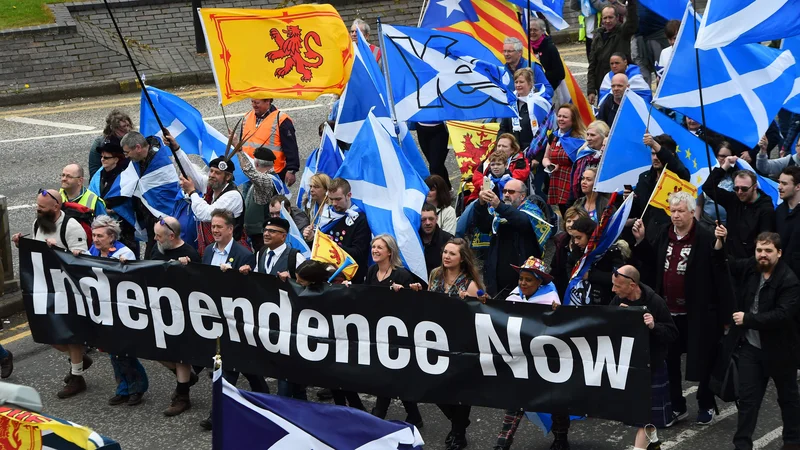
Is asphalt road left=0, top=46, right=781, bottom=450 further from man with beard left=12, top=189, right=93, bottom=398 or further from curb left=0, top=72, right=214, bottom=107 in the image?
curb left=0, top=72, right=214, bottom=107

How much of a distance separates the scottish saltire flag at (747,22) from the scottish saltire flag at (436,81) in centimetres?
291

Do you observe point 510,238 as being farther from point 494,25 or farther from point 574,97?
point 494,25

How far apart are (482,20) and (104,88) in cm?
757

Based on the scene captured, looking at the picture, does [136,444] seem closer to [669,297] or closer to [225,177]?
[225,177]

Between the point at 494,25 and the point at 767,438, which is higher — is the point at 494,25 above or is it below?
above

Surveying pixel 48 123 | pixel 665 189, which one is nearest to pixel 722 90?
pixel 665 189

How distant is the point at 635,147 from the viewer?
10.6 meters

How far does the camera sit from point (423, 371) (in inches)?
337

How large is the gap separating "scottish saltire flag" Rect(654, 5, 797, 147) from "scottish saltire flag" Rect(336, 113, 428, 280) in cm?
212

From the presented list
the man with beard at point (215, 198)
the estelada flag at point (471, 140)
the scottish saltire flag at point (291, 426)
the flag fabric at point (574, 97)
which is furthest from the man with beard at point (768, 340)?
the flag fabric at point (574, 97)

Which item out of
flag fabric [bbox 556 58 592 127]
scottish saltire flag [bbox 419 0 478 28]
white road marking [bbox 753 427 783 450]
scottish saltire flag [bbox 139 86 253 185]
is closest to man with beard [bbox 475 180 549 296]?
white road marking [bbox 753 427 783 450]

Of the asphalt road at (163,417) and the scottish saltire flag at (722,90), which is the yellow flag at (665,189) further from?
the asphalt road at (163,417)

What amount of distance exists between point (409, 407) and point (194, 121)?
14.7 ft

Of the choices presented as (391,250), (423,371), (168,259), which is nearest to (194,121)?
(168,259)
